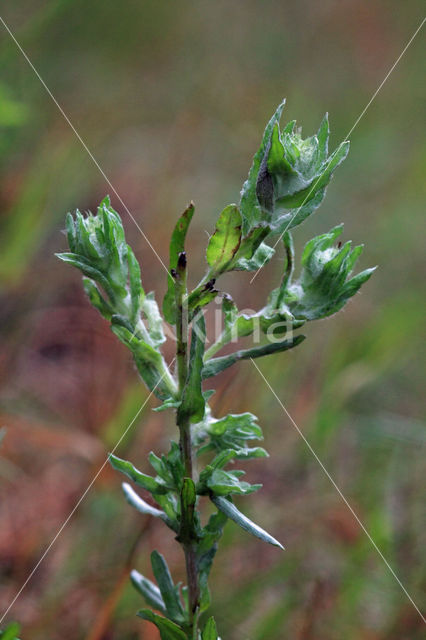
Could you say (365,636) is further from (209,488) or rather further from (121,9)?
(121,9)

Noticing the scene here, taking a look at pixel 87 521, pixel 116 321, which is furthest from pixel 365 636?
pixel 116 321

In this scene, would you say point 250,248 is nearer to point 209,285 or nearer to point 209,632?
point 209,285

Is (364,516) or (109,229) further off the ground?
(109,229)

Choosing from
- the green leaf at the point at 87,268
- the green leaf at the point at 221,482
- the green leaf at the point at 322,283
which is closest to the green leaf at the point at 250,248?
the green leaf at the point at 322,283

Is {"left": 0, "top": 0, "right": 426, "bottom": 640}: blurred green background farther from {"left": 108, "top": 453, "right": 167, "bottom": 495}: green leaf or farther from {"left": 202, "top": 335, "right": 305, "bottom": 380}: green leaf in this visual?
{"left": 202, "top": 335, "right": 305, "bottom": 380}: green leaf

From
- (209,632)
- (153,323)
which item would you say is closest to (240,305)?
(153,323)

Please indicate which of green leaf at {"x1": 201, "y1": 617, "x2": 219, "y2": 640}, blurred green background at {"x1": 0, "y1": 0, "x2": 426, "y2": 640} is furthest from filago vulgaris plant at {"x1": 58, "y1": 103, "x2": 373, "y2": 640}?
blurred green background at {"x1": 0, "y1": 0, "x2": 426, "y2": 640}

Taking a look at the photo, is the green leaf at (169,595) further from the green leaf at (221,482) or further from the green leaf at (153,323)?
the green leaf at (153,323)

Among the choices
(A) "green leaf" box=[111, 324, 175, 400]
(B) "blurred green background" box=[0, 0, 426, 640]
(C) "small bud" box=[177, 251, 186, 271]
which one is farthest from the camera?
(B) "blurred green background" box=[0, 0, 426, 640]
